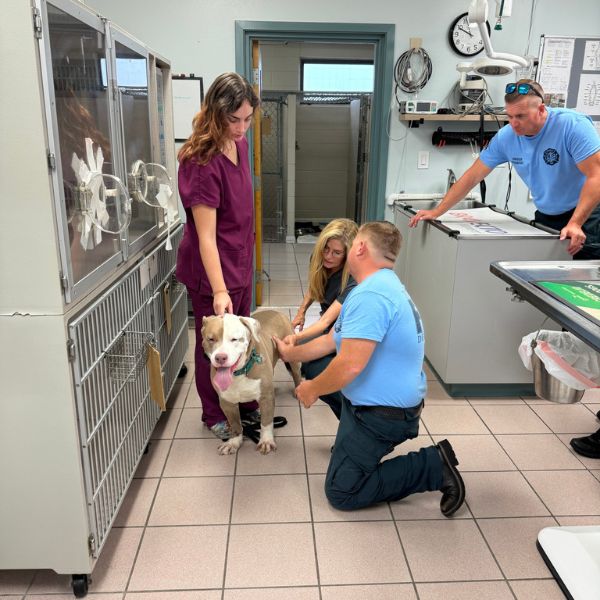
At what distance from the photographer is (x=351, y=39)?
3959 millimetres

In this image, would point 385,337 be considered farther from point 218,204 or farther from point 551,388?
point 218,204

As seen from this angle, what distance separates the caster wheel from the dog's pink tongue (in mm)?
764

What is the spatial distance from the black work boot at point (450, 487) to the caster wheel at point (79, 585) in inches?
51.3

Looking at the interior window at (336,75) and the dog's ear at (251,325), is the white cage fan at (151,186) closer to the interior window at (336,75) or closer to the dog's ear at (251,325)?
the dog's ear at (251,325)

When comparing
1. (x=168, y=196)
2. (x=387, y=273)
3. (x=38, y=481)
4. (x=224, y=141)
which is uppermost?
(x=224, y=141)

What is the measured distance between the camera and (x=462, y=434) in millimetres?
2666

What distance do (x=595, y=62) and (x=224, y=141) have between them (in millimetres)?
3329

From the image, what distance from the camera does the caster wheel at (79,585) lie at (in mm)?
1684

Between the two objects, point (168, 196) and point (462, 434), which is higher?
point (168, 196)

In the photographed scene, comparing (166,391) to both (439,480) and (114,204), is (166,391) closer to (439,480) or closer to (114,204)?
(114,204)

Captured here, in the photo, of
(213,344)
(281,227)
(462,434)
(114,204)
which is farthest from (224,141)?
(281,227)

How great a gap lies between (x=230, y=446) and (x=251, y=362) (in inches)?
19.7

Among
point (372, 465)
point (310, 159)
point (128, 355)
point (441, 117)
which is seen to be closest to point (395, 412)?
point (372, 465)

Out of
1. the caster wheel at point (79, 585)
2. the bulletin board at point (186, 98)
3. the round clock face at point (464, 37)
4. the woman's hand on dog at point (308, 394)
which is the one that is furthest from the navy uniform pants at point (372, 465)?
the round clock face at point (464, 37)
